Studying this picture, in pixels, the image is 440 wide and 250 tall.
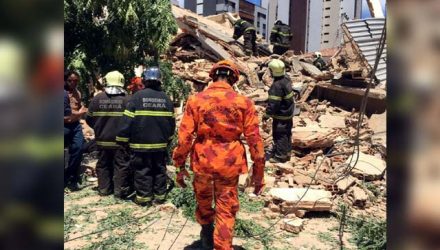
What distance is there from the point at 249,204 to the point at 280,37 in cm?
931

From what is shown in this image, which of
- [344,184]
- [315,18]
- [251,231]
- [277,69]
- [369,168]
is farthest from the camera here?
[315,18]

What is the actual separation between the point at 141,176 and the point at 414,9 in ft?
14.3

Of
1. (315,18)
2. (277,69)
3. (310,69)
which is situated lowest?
(277,69)

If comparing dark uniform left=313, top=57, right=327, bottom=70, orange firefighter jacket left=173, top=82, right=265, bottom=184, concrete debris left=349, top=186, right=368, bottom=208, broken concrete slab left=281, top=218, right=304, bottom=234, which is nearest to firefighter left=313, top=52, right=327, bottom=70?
dark uniform left=313, top=57, right=327, bottom=70

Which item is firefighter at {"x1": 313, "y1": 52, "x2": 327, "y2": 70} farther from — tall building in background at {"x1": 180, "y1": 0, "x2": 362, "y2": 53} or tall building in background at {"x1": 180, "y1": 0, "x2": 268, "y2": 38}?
tall building in background at {"x1": 180, "y1": 0, "x2": 268, "y2": 38}

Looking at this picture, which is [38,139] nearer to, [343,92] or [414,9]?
[414,9]

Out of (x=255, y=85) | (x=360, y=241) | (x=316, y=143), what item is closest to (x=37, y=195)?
(x=360, y=241)

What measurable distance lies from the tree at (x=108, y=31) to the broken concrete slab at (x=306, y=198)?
10.3ft

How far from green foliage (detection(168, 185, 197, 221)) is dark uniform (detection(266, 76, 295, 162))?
235cm

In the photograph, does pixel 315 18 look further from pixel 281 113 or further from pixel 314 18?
pixel 281 113

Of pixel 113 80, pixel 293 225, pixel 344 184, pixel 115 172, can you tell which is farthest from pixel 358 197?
pixel 113 80

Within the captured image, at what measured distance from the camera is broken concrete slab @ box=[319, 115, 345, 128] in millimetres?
8805

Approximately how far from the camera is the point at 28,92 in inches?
40.9

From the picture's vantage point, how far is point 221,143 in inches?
139
